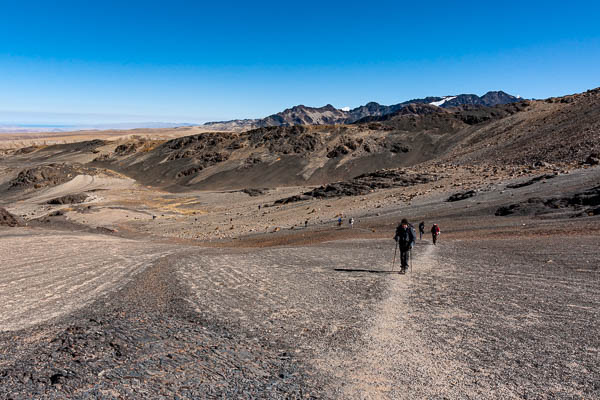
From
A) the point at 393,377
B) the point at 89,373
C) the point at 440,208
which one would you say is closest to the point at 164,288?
the point at 89,373

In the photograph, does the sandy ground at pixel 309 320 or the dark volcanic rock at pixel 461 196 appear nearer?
the sandy ground at pixel 309 320

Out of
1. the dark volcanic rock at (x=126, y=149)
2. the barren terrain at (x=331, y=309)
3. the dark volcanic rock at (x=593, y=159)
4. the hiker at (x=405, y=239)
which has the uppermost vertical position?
the dark volcanic rock at (x=126, y=149)

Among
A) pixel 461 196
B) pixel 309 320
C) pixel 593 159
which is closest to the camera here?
pixel 309 320

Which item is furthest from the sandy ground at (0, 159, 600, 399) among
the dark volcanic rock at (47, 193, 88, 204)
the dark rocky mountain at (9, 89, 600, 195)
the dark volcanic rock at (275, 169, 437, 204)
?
the dark rocky mountain at (9, 89, 600, 195)

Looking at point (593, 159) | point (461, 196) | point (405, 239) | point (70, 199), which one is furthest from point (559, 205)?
point (70, 199)

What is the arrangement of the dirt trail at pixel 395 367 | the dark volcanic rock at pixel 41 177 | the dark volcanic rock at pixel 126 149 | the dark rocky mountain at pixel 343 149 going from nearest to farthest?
the dirt trail at pixel 395 367
the dark rocky mountain at pixel 343 149
the dark volcanic rock at pixel 41 177
the dark volcanic rock at pixel 126 149

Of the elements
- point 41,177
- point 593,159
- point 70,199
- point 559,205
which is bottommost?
point 559,205

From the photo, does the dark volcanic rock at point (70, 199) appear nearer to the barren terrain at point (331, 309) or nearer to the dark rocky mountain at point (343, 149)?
the dark rocky mountain at point (343, 149)

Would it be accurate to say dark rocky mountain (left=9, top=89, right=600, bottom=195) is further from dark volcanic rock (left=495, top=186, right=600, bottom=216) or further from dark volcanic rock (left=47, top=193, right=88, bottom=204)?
dark volcanic rock (left=495, top=186, right=600, bottom=216)

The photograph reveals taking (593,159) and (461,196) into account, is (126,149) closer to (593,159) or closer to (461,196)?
(461,196)

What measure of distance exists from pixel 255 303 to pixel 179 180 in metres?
71.1

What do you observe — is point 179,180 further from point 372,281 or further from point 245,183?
point 372,281

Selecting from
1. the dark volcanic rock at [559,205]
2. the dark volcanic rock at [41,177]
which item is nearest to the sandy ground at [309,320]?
the dark volcanic rock at [559,205]

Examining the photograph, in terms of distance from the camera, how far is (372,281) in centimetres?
1095
